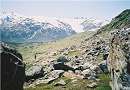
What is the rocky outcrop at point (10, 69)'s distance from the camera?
3381 cm

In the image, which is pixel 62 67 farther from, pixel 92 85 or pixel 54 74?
pixel 92 85

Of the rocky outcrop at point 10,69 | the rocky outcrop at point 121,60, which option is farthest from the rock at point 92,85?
the rocky outcrop at point 10,69

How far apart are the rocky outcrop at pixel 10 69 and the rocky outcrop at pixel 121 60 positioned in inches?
546

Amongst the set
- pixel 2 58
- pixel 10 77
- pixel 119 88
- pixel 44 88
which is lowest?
pixel 44 88

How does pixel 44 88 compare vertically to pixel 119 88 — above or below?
below

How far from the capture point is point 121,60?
4300 cm

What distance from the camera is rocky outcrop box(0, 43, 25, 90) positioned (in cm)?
3381

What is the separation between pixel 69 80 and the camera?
205 feet

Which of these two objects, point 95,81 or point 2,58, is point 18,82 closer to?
point 2,58

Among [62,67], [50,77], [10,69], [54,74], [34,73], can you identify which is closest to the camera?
[10,69]

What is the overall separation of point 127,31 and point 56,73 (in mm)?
27493

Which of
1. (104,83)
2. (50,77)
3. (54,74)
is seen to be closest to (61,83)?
(50,77)

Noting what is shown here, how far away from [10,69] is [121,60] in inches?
649

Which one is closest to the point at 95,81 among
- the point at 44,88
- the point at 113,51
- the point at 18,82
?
the point at 44,88
